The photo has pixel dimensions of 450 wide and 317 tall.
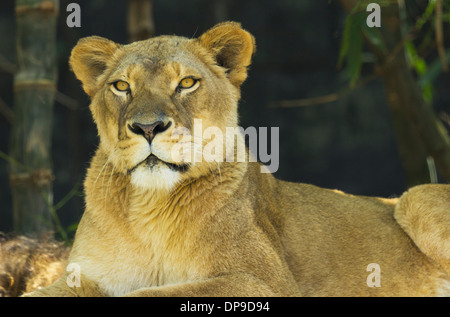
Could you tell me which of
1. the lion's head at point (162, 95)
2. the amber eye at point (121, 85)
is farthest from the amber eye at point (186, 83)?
the amber eye at point (121, 85)

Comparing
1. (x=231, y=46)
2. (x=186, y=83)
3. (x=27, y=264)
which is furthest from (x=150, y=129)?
(x=27, y=264)

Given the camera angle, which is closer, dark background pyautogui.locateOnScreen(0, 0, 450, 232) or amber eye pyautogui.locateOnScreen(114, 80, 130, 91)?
amber eye pyautogui.locateOnScreen(114, 80, 130, 91)

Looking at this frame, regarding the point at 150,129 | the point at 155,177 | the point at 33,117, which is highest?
the point at 33,117

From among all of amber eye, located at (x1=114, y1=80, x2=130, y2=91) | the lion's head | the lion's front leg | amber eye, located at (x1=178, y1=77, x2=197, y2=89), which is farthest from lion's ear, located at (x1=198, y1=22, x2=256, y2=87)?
the lion's front leg

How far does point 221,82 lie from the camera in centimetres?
319

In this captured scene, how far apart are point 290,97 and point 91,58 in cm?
901

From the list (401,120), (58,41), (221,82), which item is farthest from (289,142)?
(221,82)

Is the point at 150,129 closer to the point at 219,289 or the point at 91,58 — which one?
the point at 219,289

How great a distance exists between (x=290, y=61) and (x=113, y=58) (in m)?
9.36

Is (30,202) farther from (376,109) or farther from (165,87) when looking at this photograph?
(376,109)

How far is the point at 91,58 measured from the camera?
3.34 metres

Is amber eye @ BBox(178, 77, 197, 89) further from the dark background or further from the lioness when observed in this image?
the dark background

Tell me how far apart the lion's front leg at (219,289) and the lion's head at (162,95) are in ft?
1.45

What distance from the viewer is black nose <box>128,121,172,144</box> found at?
2.59m
